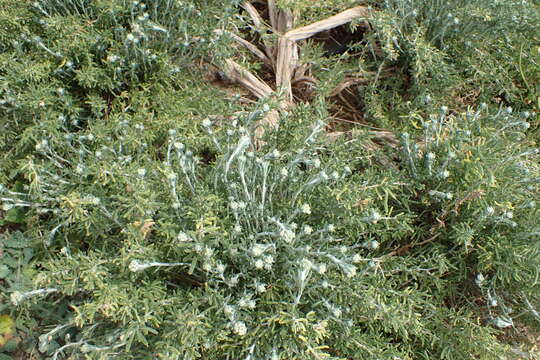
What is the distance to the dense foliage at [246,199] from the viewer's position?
194cm

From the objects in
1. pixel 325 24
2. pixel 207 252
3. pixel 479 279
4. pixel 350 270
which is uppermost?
pixel 325 24

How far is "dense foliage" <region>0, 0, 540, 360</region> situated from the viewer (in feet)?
6.38

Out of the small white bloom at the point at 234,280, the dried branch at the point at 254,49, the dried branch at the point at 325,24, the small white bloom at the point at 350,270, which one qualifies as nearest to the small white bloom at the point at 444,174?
the small white bloom at the point at 350,270

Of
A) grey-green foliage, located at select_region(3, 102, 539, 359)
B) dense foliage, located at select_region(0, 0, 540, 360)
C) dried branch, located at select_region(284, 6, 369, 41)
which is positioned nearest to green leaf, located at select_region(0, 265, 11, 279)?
dense foliage, located at select_region(0, 0, 540, 360)

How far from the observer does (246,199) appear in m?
2.09

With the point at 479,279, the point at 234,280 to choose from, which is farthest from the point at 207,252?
the point at 479,279

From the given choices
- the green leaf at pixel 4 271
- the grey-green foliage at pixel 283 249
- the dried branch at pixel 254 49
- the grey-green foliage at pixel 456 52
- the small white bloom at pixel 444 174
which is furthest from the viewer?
the dried branch at pixel 254 49

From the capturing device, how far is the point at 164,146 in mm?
2623

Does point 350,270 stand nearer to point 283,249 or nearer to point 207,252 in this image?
point 283,249

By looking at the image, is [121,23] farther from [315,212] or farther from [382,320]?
[382,320]

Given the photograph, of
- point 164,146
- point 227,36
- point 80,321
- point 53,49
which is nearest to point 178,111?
point 164,146

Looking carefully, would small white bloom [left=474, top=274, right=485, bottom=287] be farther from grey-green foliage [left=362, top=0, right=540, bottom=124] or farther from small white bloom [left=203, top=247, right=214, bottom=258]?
small white bloom [left=203, top=247, right=214, bottom=258]

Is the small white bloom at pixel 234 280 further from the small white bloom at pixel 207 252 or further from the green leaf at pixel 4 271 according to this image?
the green leaf at pixel 4 271

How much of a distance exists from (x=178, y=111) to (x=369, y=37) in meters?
1.25
